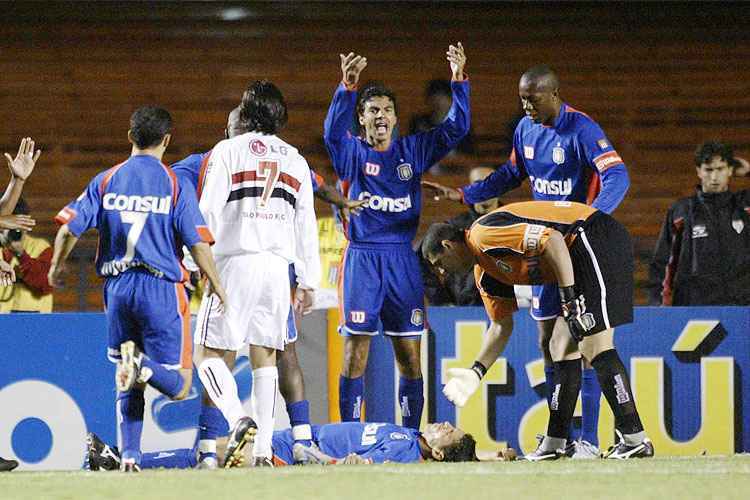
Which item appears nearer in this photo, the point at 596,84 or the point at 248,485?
the point at 248,485

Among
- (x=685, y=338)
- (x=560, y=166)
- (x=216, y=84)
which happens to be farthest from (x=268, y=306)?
(x=216, y=84)

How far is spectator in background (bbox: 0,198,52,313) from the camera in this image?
8984 mm

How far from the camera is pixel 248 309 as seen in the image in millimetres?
6172

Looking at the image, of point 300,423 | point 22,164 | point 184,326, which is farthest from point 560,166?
point 22,164

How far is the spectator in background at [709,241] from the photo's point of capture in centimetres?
888

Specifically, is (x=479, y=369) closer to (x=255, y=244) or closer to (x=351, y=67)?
(x=255, y=244)

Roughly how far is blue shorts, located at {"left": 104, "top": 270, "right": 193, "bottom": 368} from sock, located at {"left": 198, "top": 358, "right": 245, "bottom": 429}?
0.40 ft

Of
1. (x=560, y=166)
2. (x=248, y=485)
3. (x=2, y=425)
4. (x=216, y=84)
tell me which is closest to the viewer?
(x=248, y=485)

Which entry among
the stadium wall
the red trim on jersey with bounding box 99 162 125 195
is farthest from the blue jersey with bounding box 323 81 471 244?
the red trim on jersey with bounding box 99 162 125 195

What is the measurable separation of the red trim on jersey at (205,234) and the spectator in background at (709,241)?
416 centimetres

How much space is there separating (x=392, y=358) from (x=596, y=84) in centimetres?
569

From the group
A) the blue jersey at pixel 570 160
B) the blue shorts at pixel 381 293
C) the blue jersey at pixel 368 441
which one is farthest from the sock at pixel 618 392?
the blue shorts at pixel 381 293

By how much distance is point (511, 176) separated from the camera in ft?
24.7

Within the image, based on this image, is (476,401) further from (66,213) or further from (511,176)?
(66,213)
